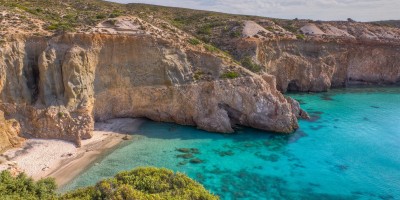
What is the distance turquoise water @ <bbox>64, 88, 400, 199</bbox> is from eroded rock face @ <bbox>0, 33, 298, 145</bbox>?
216cm

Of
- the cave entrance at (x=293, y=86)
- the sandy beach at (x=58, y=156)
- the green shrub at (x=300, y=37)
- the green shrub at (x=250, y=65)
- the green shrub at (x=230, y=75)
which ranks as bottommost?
the sandy beach at (x=58, y=156)

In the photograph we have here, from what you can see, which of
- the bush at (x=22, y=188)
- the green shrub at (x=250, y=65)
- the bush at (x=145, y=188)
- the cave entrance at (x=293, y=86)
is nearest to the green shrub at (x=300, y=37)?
the cave entrance at (x=293, y=86)

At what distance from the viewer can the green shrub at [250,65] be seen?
154ft

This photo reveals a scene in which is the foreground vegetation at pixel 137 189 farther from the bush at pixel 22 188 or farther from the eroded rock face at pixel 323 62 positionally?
the eroded rock face at pixel 323 62

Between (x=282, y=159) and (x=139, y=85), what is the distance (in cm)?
1956

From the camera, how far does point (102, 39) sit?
122 feet

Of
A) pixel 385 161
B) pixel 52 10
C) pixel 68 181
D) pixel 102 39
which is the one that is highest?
pixel 52 10

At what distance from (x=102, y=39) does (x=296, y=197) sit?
27.7 m

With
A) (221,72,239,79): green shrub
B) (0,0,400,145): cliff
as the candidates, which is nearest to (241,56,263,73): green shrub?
(0,0,400,145): cliff

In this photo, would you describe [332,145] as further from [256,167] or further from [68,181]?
[68,181]

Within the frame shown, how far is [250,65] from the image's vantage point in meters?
47.5

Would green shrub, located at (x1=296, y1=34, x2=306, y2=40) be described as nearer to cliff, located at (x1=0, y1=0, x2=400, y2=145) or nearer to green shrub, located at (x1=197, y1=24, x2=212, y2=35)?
cliff, located at (x1=0, y1=0, x2=400, y2=145)

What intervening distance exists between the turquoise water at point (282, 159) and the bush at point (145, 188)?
9.46 m

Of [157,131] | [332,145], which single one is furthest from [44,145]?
[332,145]
